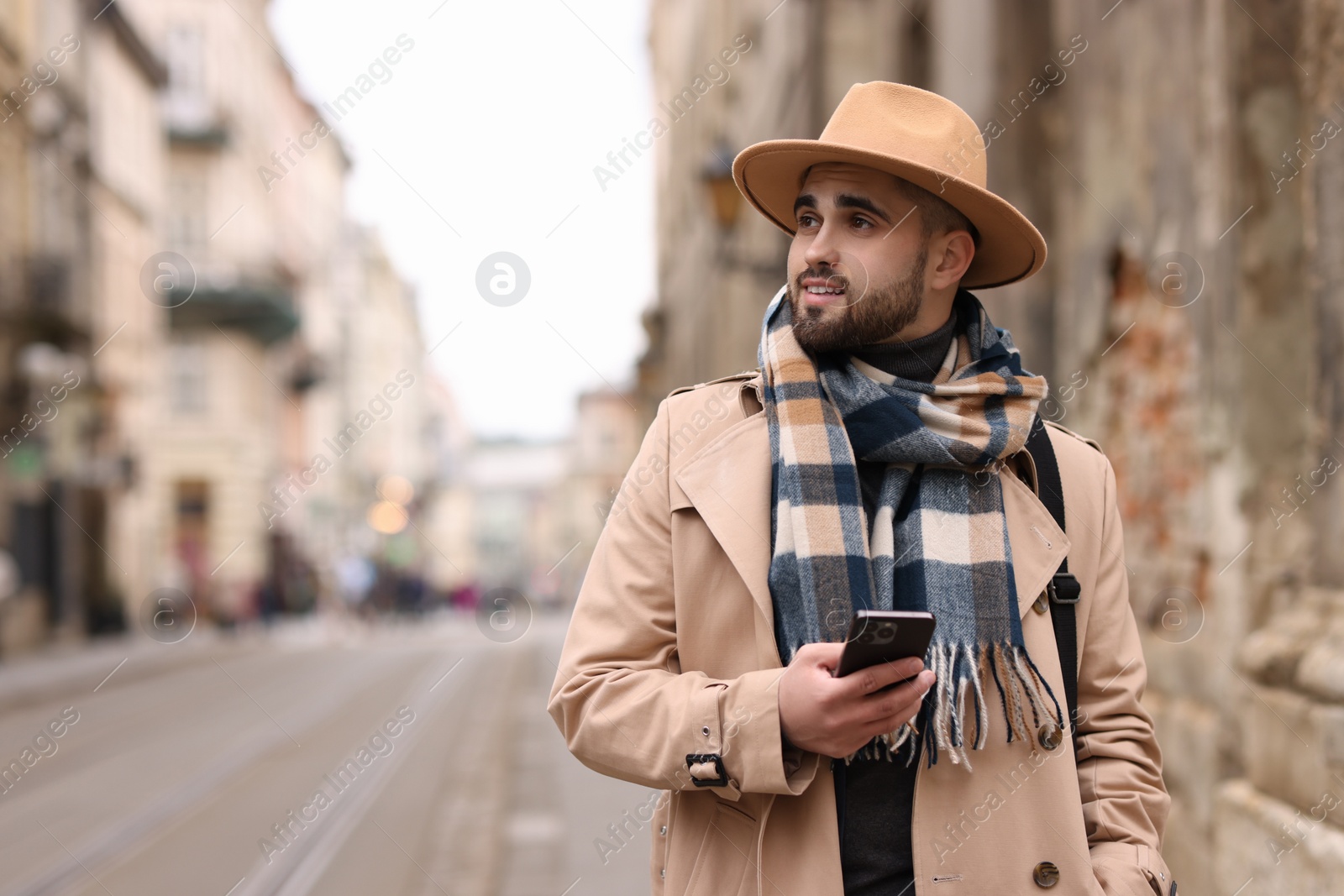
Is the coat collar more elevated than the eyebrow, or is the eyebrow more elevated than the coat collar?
→ the eyebrow

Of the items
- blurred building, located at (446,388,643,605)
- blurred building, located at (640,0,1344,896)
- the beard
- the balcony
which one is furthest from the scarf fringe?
blurred building, located at (446,388,643,605)

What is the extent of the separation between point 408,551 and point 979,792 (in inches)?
2339

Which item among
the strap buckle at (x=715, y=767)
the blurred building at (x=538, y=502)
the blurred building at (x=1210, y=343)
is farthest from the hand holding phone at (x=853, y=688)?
the blurred building at (x=538, y=502)

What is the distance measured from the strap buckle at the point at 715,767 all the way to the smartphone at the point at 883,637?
0.23 meters

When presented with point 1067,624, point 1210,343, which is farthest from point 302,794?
point 1067,624

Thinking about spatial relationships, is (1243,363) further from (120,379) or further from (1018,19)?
(120,379)

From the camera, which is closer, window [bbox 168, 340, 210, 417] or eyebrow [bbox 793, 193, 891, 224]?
eyebrow [bbox 793, 193, 891, 224]

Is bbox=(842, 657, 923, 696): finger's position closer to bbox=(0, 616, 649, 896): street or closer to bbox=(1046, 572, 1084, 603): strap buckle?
bbox=(1046, 572, 1084, 603): strap buckle

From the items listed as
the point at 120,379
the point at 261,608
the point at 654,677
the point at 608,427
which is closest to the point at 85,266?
the point at 120,379

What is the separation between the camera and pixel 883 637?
161 cm

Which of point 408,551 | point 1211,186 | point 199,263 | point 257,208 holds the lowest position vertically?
point 408,551

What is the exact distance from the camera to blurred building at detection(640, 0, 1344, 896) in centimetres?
384

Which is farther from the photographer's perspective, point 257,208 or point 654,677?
point 257,208

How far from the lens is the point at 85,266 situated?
24703mm
